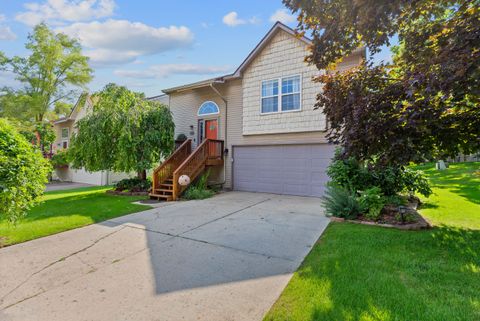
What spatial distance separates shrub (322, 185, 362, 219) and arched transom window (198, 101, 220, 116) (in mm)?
7809

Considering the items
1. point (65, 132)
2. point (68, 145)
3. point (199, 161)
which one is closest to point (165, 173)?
point (199, 161)

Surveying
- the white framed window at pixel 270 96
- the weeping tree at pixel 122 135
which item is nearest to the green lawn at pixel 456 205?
the white framed window at pixel 270 96

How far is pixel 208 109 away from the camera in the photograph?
12.9m

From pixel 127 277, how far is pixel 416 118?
4.59 metres

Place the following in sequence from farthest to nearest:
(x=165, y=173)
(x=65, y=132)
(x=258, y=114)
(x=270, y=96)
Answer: (x=65, y=132) → (x=258, y=114) → (x=270, y=96) → (x=165, y=173)

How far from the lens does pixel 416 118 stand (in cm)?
Result: 353

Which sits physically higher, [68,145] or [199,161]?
[68,145]

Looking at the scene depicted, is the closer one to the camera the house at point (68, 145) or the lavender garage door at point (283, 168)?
the lavender garage door at point (283, 168)

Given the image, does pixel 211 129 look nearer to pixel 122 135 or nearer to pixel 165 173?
pixel 165 173

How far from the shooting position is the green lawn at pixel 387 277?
257 cm

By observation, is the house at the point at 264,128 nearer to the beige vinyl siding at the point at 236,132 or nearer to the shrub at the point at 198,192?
the beige vinyl siding at the point at 236,132

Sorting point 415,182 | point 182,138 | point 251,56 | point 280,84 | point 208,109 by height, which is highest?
point 251,56

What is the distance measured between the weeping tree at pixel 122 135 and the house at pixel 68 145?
13.6 feet

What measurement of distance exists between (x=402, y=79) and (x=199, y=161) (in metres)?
8.35
